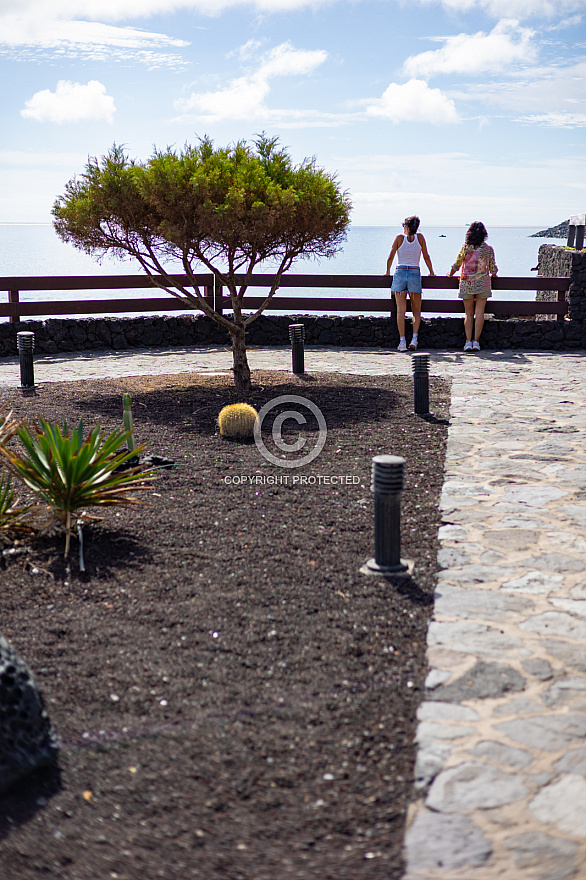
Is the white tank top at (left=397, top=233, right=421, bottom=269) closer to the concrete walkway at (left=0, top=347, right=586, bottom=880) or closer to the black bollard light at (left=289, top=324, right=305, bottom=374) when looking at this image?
the black bollard light at (left=289, top=324, right=305, bottom=374)

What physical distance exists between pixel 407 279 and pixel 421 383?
570 cm

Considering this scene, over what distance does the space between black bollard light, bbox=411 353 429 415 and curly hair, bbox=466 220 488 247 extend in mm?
5811

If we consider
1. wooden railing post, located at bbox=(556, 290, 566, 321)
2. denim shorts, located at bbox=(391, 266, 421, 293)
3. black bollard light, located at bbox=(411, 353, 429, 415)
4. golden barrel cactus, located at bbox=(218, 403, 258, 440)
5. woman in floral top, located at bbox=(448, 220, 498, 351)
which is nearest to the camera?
golden barrel cactus, located at bbox=(218, 403, 258, 440)

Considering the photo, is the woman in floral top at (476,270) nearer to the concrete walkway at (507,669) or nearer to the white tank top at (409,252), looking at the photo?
the white tank top at (409,252)

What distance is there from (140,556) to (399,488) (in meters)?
1.68

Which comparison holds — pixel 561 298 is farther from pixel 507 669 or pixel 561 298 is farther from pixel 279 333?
pixel 507 669

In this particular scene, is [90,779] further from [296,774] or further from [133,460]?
[133,460]

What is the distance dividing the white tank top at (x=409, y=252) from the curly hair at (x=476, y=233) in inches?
36.2

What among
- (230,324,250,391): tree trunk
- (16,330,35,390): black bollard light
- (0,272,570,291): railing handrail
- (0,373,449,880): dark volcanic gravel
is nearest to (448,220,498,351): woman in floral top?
(0,272,570,291): railing handrail

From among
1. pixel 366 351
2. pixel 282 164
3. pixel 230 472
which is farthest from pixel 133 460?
pixel 366 351

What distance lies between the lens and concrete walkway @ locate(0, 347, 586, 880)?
8.42 feet

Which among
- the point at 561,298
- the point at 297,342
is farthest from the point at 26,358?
the point at 561,298

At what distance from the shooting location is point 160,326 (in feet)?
51.3

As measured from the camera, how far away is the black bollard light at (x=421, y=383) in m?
8.83
